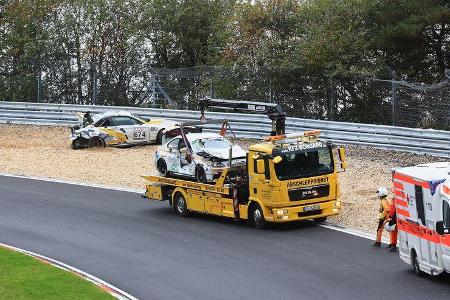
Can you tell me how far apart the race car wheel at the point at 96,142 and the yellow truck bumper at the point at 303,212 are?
48.8 feet

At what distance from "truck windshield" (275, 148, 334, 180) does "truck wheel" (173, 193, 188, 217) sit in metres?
3.67

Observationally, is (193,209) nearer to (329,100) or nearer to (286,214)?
(286,214)

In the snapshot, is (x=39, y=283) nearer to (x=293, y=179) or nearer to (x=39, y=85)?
(x=293, y=179)

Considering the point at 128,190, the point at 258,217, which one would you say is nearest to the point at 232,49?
the point at 128,190

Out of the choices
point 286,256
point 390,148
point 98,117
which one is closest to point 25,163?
point 98,117

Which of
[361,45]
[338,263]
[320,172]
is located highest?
[361,45]

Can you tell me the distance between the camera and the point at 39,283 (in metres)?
17.7

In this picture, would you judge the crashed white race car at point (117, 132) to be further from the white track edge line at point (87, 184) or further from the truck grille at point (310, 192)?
the truck grille at point (310, 192)

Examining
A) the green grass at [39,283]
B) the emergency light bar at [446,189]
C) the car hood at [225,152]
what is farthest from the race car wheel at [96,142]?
the emergency light bar at [446,189]

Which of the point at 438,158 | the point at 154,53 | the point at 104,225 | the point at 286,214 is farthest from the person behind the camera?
the point at 154,53

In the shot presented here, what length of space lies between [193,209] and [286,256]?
208 inches

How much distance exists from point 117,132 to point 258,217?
1413 centimetres

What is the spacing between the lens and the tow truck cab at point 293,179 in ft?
74.1

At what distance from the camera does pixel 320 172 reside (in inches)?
908
